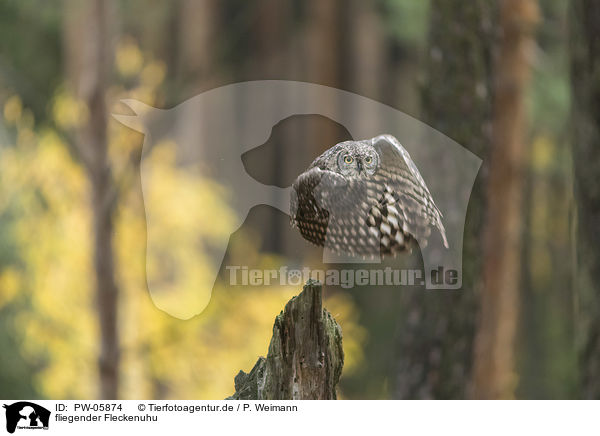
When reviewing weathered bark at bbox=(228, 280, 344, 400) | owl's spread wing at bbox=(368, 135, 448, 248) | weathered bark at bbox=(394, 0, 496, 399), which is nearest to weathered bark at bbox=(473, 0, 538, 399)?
weathered bark at bbox=(394, 0, 496, 399)

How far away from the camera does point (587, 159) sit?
5.75ft

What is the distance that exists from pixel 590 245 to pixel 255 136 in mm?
1141

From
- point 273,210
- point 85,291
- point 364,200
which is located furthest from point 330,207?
point 85,291

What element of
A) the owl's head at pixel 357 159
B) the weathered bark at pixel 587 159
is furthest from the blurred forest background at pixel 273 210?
the owl's head at pixel 357 159

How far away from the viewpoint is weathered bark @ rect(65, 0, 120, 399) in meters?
2.20

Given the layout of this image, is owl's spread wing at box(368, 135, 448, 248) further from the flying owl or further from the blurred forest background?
the blurred forest background

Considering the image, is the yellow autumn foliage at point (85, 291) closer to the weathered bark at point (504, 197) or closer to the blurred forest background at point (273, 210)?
the blurred forest background at point (273, 210)

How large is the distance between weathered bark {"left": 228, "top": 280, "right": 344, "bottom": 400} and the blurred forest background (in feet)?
0.16

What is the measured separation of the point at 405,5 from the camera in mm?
4055

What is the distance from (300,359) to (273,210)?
0.23 m

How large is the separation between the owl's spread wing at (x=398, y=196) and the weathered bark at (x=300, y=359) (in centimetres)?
16

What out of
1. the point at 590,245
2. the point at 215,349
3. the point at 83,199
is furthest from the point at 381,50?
the point at 590,245

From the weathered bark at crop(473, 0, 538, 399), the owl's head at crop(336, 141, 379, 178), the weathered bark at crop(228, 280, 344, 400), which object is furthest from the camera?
the weathered bark at crop(473, 0, 538, 399)
